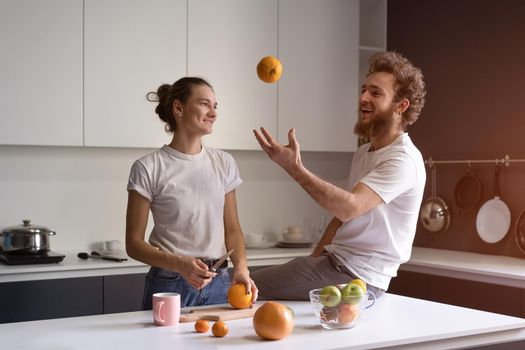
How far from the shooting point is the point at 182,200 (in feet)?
8.56

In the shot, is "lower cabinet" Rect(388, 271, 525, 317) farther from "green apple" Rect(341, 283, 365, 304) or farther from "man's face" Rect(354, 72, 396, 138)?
"green apple" Rect(341, 283, 365, 304)

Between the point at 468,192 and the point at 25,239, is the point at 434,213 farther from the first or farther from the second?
the point at 25,239

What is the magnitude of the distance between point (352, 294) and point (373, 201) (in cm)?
43

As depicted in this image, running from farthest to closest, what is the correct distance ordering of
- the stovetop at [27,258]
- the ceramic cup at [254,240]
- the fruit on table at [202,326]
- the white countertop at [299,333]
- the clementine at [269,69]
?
1. the ceramic cup at [254,240]
2. the stovetop at [27,258]
3. the clementine at [269,69]
4. the fruit on table at [202,326]
5. the white countertop at [299,333]

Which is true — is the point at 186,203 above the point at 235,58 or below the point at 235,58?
below

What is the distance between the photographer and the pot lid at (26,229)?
3480 millimetres

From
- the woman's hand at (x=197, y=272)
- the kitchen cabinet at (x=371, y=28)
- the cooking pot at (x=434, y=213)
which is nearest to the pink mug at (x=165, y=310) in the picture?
the woman's hand at (x=197, y=272)

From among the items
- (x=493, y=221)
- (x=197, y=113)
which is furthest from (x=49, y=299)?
(x=493, y=221)

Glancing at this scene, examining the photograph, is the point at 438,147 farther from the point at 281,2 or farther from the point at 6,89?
the point at 6,89

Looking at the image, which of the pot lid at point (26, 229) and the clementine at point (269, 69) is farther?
the pot lid at point (26, 229)

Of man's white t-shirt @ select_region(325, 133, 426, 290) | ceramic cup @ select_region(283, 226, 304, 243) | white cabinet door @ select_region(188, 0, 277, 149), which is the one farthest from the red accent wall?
man's white t-shirt @ select_region(325, 133, 426, 290)

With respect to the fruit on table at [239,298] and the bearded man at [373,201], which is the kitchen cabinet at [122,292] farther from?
the fruit on table at [239,298]

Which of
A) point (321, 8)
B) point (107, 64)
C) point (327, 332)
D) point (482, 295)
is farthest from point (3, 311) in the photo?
point (321, 8)

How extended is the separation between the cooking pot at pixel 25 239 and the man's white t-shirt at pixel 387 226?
1661 mm
